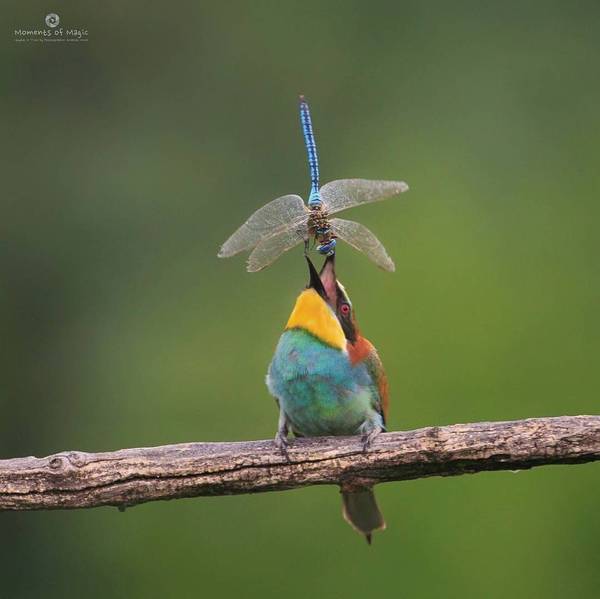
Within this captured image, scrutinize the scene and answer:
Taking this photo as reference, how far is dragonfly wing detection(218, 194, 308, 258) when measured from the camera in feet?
11.5

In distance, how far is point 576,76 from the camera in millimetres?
7289

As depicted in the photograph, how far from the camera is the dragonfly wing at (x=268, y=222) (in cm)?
351

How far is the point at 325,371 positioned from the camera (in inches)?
141

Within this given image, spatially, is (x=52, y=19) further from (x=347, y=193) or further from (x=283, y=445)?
(x=283, y=445)

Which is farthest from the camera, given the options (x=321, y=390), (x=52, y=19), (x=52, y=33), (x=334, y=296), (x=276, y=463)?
(x=52, y=33)

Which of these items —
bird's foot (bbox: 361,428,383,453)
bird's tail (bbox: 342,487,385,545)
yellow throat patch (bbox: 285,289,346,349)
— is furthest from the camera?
bird's tail (bbox: 342,487,385,545)

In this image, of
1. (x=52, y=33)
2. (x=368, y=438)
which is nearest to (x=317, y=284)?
(x=368, y=438)

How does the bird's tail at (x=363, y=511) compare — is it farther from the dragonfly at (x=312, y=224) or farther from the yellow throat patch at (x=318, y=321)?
the dragonfly at (x=312, y=224)

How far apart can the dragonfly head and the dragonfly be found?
0.09 meters

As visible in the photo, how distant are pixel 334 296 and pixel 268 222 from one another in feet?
1.00

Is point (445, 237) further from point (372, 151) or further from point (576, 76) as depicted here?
point (576, 76)

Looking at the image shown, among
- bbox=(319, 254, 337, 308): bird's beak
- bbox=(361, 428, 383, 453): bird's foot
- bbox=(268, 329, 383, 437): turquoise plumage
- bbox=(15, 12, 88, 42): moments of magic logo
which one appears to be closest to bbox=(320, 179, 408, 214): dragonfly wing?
bbox=(319, 254, 337, 308): bird's beak

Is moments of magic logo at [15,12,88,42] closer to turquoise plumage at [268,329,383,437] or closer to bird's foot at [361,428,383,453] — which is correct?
turquoise plumage at [268,329,383,437]

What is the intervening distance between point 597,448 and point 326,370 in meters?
0.89
